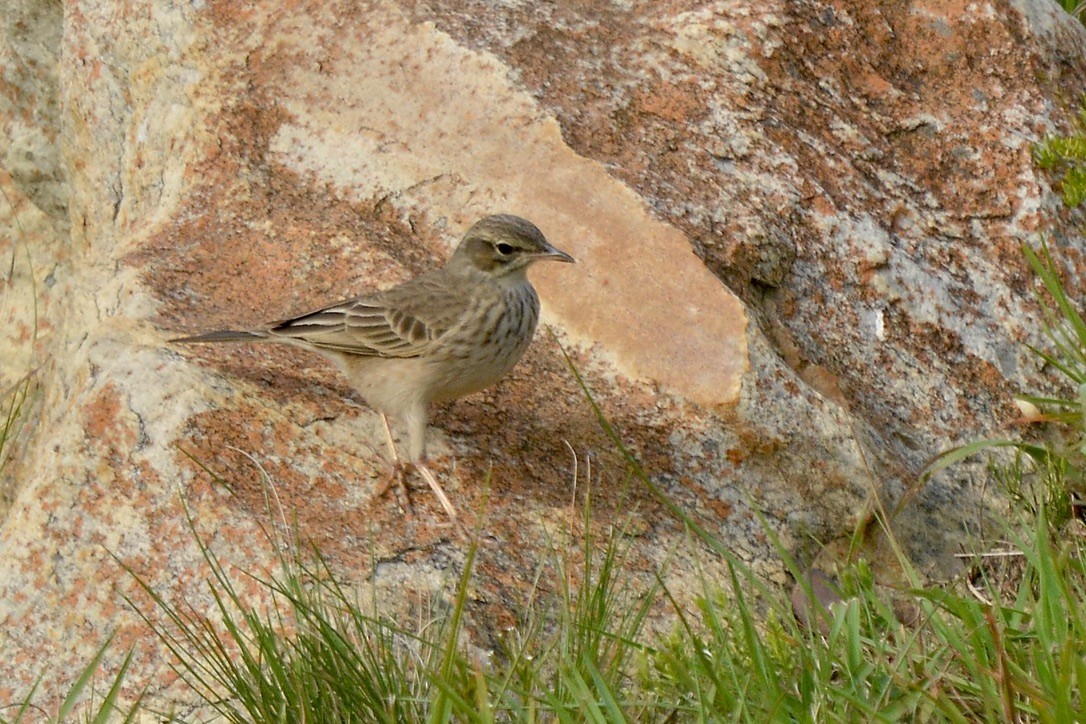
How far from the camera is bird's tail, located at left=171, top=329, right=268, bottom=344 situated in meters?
4.95

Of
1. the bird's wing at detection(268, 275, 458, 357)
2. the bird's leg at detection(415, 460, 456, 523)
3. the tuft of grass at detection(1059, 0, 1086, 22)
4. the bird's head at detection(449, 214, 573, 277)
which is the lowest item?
the bird's leg at detection(415, 460, 456, 523)

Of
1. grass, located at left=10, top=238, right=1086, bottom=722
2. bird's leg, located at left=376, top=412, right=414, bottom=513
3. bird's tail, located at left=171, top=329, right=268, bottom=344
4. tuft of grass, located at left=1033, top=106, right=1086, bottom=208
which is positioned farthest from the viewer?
tuft of grass, located at left=1033, top=106, right=1086, bottom=208

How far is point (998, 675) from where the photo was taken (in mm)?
3195

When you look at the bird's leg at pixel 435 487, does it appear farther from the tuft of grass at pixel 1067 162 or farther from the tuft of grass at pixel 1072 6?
the tuft of grass at pixel 1072 6

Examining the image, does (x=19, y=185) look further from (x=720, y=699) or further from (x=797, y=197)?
(x=720, y=699)

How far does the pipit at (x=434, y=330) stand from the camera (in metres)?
5.04

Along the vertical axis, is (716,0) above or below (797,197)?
above

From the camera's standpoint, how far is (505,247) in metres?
5.21

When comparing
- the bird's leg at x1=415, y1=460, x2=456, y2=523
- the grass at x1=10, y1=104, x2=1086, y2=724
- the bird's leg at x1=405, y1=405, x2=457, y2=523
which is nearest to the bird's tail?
the bird's leg at x1=405, y1=405, x2=457, y2=523

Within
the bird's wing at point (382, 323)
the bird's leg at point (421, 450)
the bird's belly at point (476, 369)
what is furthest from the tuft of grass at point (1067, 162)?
the bird's leg at point (421, 450)

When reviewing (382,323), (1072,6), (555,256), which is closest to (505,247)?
(555,256)

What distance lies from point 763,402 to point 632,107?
1564 mm

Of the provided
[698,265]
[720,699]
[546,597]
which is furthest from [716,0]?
[720,699]

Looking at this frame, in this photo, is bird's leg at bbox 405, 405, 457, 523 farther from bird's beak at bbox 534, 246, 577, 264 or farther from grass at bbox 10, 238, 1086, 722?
bird's beak at bbox 534, 246, 577, 264
